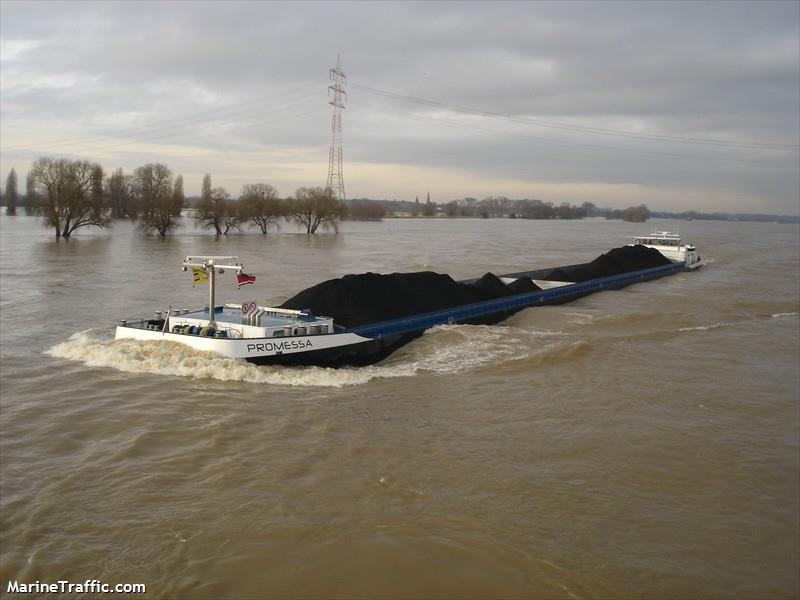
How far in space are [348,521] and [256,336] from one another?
6.43 m

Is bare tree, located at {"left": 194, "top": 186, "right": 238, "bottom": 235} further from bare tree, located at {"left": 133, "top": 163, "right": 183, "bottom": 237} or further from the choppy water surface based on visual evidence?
the choppy water surface

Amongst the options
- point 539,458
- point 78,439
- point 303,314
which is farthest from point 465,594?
point 303,314

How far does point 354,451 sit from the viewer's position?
921cm

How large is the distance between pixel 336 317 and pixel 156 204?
47.4 meters

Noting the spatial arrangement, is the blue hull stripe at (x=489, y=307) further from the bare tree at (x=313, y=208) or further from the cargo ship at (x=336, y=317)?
the bare tree at (x=313, y=208)

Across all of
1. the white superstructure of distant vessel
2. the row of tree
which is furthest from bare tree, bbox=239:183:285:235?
the white superstructure of distant vessel

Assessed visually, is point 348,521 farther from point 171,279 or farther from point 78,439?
point 171,279

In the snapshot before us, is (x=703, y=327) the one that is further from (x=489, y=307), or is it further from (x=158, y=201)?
(x=158, y=201)

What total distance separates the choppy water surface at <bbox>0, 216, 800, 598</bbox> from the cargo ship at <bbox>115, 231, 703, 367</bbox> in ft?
1.31

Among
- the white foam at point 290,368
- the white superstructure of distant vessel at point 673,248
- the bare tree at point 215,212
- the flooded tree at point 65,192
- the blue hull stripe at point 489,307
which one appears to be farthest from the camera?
the bare tree at point 215,212

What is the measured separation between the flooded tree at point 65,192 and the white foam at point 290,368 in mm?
38269

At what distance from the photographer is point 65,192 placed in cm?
4938

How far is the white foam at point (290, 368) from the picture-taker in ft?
40.7

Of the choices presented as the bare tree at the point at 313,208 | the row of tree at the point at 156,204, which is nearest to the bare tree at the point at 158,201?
Result: the row of tree at the point at 156,204
